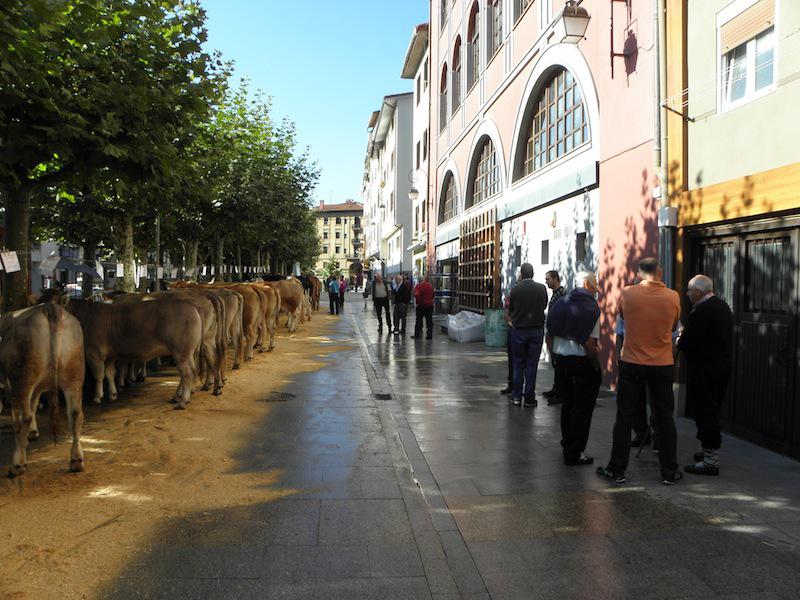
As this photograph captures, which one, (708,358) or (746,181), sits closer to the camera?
(708,358)

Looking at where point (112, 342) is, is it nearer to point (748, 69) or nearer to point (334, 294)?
point (748, 69)

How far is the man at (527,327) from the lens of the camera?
895cm

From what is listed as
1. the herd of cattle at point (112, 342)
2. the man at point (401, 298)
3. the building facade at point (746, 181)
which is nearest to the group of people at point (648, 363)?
the building facade at point (746, 181)

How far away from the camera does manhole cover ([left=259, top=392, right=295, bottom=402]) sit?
9.09m

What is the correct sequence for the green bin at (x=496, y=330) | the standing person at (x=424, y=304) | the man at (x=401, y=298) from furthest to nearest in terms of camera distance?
the man at (x=401, y=298), the standing person at (x=424, y=304), the green bin at (x=496, y=330)

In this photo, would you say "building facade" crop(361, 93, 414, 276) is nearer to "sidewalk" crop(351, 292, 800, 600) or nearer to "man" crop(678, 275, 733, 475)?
"sidewalk" crop(351, 292, 800, 600)

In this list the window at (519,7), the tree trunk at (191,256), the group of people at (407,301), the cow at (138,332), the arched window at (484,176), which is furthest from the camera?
the tree trunk at (191,256)

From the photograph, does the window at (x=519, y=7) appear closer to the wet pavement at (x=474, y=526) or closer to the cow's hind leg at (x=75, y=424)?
the wet pavement at (x=474, y=526)

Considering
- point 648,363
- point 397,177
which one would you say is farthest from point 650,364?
point 397,177

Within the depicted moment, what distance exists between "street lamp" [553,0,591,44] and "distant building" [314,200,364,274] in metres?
119

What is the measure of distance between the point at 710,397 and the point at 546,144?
9.36 m

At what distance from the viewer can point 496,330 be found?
15586 mm

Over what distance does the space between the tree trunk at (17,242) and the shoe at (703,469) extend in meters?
7.98

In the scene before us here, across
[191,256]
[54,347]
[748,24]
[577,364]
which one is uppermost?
[748,24]
